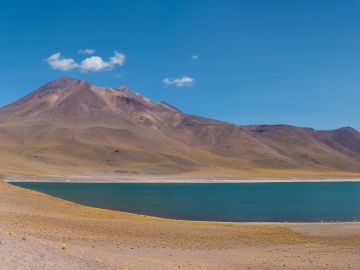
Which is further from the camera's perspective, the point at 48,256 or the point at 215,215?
the point at 215,215

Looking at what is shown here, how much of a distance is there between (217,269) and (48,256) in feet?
26.8

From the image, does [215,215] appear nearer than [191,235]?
No

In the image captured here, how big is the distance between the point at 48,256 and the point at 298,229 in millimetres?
26713

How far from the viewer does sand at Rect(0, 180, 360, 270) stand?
17.1 meters

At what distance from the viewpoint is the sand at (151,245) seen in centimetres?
1708

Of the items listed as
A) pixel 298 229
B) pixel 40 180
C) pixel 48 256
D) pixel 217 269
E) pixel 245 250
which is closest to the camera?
pixel 48 256

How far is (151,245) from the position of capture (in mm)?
26625

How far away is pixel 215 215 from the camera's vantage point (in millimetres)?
61000

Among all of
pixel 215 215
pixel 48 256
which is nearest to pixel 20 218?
pixel 48 256

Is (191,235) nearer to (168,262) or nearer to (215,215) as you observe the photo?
(168,262)

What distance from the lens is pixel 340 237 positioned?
34.2 meters

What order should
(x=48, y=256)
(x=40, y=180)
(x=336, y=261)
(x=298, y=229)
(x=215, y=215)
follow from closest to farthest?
(x=48, y=256) < (x=336, y=261) < (x=298, y=229) < (x=215, y=215) < (x=40, y=180)

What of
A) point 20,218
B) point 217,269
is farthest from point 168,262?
point 20,218

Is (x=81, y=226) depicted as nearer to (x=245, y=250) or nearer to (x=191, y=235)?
(x=191, y=235)
